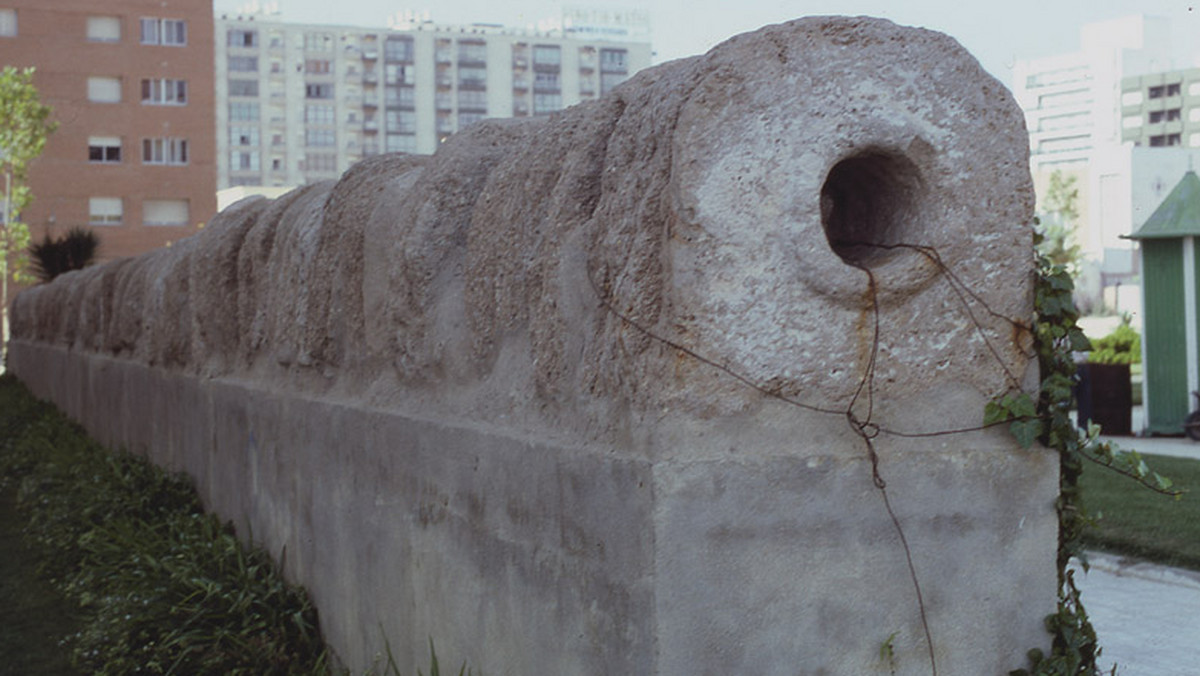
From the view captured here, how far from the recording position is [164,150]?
54.2 meters

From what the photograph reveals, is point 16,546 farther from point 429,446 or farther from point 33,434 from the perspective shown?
point 429,446

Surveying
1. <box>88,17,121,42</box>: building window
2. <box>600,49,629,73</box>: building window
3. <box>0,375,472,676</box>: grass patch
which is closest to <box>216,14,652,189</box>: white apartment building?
<box>600,49,629,73</box>: building window

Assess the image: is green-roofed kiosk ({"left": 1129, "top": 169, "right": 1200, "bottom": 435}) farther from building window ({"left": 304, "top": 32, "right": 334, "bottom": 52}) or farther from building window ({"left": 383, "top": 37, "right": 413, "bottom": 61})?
building window ({"left": 304, "top": 32, "right": 334, "bottom": 52})

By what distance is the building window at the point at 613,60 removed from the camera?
125m

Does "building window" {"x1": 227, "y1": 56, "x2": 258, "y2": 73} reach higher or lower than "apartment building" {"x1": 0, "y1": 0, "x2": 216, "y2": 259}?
higher

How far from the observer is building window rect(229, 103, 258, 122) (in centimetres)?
12175

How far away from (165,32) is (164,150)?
4.72 metres

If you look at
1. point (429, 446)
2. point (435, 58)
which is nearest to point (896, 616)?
point (429, 446)

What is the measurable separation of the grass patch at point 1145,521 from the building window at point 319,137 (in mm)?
117131

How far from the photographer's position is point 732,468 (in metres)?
2.67

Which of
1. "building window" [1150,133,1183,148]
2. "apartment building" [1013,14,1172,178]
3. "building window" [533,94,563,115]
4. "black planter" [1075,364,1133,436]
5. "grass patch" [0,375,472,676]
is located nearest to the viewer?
"grass patch" [0,375,472,676]

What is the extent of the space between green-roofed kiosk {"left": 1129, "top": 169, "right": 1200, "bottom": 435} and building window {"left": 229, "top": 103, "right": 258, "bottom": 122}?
380ft

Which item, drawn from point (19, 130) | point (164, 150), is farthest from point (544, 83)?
point (19, 130)

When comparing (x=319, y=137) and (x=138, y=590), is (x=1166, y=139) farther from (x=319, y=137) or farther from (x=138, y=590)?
(x=138, y=590)
